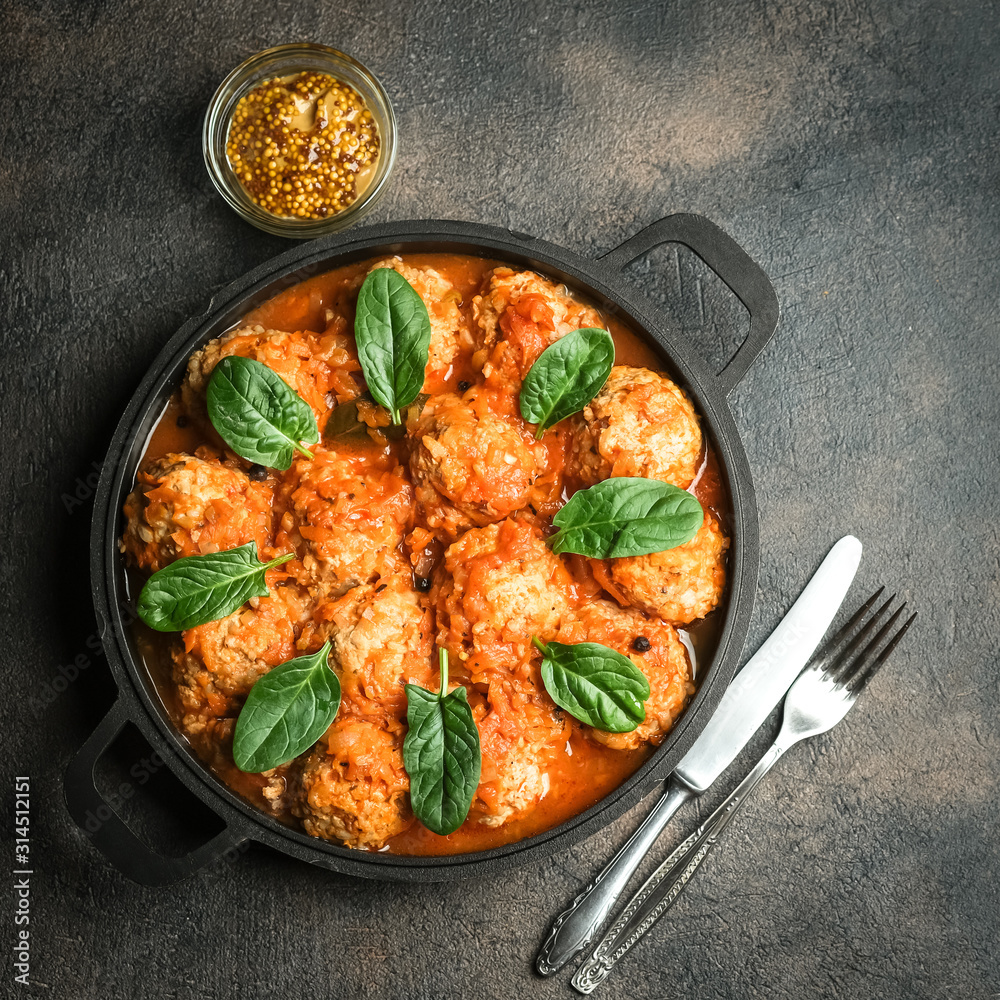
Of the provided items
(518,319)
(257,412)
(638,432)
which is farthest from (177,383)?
(638,432)

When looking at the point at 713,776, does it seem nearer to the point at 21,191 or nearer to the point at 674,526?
the point at 674,526

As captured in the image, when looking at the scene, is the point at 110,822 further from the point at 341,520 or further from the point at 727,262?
the point at 727,262

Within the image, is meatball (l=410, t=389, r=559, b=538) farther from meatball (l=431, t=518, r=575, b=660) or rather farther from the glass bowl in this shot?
the glass bowl

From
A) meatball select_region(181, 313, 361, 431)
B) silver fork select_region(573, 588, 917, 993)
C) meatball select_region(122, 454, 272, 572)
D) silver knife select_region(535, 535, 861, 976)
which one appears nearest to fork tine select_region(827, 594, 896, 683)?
silver fork select_region(573, 588, 917, 993)

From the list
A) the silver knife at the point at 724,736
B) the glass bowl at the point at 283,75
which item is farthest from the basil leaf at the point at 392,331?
the silver knife at the point at 724,736

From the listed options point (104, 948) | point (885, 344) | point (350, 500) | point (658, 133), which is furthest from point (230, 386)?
point (885, 344)

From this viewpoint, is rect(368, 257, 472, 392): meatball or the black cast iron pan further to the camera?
rect(368, 257, 472, 392): meatball
